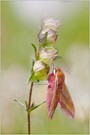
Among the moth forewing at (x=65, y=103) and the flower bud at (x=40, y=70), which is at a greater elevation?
the flower bud at (x=40, y=70)

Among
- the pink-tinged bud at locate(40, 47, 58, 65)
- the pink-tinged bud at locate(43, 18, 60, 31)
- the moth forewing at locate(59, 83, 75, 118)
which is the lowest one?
the moth forewing at locate(59, 83, 75, 118)

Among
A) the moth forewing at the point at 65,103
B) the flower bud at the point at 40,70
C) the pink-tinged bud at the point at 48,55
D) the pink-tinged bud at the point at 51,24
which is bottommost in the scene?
the moth forewing at the point at 65,103

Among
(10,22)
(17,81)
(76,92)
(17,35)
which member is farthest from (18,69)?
(10,22)

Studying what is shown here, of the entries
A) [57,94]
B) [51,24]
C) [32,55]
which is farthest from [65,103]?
[32,55]

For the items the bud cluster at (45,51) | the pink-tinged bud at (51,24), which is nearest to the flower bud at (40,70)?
the bud cluster at (45,51)

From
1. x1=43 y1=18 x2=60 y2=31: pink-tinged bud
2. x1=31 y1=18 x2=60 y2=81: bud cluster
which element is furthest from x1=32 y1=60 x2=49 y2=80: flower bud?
x1=43 y1=18 x2=60 y2=31: pink-tinged bud

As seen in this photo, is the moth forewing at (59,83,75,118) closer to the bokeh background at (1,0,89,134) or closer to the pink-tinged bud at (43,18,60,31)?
the bokeh background at (1,0,89,134)

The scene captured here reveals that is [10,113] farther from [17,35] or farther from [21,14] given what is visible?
[21,14]

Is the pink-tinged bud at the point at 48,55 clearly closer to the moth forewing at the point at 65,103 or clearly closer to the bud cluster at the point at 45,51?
the bud cluster at the point at 45,51
